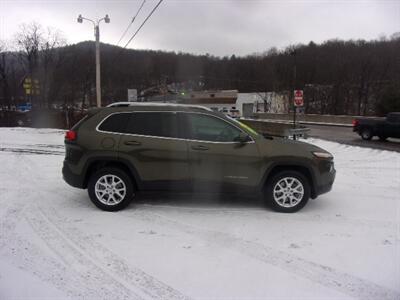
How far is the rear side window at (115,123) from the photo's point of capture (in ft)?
19.7

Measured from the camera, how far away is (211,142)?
5859 millimetres

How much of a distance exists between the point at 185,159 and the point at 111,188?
49.5 inches

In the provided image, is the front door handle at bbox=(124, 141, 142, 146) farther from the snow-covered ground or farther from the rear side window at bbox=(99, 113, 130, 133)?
the snow-covered ground

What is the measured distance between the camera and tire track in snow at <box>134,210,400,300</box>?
11.9 feet

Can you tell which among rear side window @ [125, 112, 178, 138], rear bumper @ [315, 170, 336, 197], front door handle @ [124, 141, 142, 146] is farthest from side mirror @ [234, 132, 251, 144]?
front door handle @ [124, 141, 142, 146]

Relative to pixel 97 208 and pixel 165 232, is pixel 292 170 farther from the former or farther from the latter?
pixel 97 208

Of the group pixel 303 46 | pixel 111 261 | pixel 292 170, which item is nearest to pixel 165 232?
pixel 111 261

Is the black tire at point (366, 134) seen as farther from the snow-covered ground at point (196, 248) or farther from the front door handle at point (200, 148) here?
the front door handle at point (200, 148)

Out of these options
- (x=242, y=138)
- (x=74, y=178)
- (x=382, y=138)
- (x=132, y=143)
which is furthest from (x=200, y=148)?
(x=382, y=138)

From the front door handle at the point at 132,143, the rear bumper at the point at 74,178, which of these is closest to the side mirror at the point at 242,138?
the front door handle at the point at 132,143

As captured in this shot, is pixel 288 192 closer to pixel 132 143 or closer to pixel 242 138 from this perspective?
pixel 242 138

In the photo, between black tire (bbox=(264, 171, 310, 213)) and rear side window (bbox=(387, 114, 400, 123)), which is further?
rear side window (bbox=(387, 114, 400, 123))

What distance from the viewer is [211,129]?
5945mm

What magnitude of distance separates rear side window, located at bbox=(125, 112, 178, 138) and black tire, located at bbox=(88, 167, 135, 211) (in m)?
0.71
